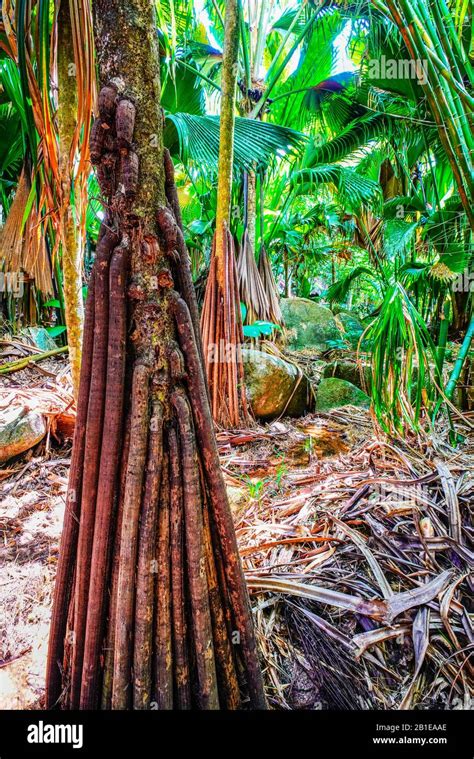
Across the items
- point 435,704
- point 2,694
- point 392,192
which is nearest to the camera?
point 435,704

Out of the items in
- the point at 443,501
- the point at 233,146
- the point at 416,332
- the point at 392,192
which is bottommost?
the point at 443,501

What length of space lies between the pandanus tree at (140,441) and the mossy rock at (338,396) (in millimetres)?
2773

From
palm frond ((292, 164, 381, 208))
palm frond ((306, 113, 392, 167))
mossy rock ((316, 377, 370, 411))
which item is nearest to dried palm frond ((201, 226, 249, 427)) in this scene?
mossy rock ((316, 377, 370, 411))

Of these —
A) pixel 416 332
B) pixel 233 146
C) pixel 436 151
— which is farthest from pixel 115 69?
pixel 436 151

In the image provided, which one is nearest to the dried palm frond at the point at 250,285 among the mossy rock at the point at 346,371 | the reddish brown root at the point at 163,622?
the mossy rock at the point at 346,371

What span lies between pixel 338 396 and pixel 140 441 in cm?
295

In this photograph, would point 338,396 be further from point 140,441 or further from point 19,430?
point 140,441

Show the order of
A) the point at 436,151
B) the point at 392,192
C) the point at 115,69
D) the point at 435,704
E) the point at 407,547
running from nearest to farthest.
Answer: the point at 115,69 → the point at 435,704 → the point at 407,547 → the point at 436,151 → the point at 392,192

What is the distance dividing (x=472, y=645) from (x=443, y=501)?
0.62 m

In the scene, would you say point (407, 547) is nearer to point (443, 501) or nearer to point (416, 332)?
point (443, 501)

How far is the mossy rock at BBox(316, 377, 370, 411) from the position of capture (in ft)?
11.6

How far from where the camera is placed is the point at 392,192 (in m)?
5.36

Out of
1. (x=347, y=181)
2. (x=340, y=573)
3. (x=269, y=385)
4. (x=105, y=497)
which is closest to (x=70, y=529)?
(x=105, y=497)

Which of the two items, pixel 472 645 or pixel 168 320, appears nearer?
pixel 168 320
